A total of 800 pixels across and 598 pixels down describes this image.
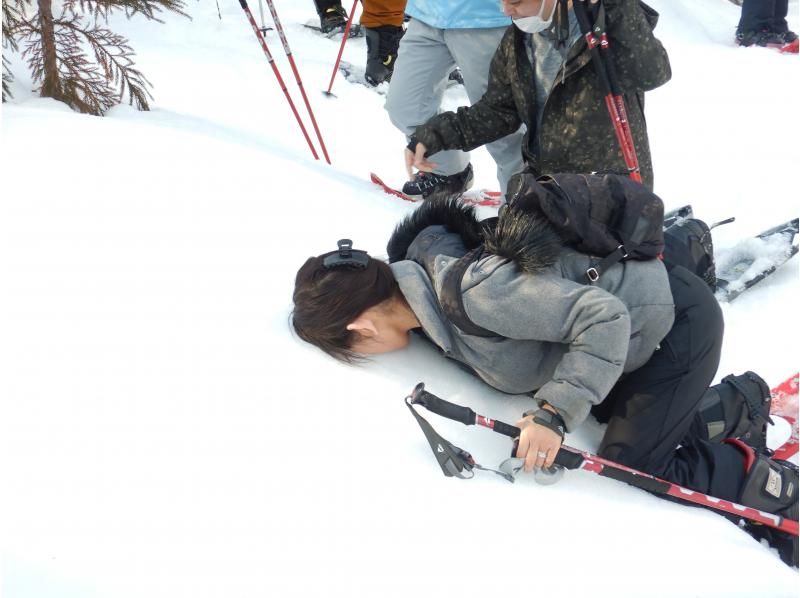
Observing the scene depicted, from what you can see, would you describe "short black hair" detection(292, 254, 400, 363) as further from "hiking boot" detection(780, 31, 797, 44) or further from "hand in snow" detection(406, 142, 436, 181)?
"hiking boot" detection(780, 31, 797, 44)

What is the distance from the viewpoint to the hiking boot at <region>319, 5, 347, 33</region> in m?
6.23

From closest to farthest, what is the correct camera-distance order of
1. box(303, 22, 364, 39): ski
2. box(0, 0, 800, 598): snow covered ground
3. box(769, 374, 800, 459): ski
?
box(0, 0, 800, 598): snow covered ground < box(769, 374, 800, 459): ski < box(303, 22, 364, 39): ski

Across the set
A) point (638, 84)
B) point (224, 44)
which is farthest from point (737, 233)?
point (224, 44)

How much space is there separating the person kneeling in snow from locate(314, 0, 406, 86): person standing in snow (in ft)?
10.7

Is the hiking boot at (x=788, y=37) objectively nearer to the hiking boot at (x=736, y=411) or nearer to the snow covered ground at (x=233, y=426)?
the snow covered ground at (x=233, y=426)

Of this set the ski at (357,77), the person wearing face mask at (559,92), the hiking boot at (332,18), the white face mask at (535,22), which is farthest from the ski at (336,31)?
the white face mask at (535,22)

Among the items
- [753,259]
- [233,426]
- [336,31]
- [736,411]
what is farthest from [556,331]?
[336,31]

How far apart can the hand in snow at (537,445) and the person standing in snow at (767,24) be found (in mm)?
5656

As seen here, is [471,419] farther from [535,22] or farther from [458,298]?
[535,22]

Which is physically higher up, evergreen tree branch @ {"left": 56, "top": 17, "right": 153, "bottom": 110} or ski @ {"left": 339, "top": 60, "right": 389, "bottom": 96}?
evergreen tree branch @ {"left": 56, "top": 17, "right": 153, "bottom": 110}

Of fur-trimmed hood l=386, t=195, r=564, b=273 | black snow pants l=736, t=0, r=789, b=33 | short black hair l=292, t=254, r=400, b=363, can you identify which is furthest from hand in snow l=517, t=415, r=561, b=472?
black snow pants l=736, t=0, r=789, b=33

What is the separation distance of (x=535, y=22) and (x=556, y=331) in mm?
1306

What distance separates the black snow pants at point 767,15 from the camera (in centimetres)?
607

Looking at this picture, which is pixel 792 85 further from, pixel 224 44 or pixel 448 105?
pixel 224 44
